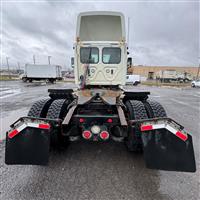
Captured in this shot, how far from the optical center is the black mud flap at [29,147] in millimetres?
2186

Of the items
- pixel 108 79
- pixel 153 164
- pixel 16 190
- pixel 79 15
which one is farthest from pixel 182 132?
pixel 79 15

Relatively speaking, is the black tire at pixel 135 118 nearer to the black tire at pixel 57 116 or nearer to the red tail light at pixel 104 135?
the red tail light at pixel 104 135

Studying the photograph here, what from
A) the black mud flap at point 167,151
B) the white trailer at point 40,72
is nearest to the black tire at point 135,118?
the black mud flap at point 167,151

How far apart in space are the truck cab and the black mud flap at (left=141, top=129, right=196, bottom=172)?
288 centimetres

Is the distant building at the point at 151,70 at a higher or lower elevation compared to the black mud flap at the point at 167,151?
higher

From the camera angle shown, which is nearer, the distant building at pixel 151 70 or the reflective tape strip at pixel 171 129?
the reflective tape strip at pixel 171 129

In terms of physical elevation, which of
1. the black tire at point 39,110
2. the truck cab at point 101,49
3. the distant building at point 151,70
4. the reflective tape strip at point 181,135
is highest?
the distant building at point 151,70

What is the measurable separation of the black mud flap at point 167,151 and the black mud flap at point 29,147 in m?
1.54

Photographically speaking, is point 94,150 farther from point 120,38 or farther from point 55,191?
point 120,38

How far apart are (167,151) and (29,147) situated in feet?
6.89

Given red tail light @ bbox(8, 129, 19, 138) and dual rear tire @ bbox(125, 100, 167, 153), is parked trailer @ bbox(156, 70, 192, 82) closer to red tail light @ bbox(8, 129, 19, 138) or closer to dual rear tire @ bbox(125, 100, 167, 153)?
dual rear tire @ bbox(125, 100, 167, 153)

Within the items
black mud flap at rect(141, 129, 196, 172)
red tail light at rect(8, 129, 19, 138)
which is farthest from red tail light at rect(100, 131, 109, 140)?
red tail light at rect(8, 129, 19, 138)

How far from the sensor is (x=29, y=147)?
220 cm

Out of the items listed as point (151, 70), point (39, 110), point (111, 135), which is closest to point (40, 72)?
point (39, 110)
